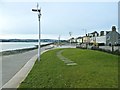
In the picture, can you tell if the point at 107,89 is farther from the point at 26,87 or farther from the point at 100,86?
the point at 26,87

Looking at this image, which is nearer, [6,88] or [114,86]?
[114,86]

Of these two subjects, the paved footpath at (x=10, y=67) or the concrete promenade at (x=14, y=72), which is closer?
the concrete promenade at (x=14, y=72)

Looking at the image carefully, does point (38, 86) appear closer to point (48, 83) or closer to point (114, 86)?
point (48, 83)

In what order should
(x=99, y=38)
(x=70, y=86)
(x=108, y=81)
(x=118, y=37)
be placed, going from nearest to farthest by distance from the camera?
(x=70, y=86), (x=108, y=81), (x=118, y=37), (x=99, y=38)

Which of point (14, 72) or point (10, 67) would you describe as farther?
point (10, 67)

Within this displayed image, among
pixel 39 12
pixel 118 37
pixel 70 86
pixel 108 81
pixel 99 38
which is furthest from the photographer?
pixel 99 38

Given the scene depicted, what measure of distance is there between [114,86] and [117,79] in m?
1.56

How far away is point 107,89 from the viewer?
918 cm

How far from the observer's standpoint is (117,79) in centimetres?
1109

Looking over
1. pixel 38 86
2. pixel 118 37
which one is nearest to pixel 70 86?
pixel 38 86

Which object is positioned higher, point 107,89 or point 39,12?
point 39,12

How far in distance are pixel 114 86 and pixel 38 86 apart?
2.74 meters

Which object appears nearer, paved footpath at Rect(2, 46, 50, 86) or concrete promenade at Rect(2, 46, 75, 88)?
concrete promenade at Rect(2, 46, 75, 88)

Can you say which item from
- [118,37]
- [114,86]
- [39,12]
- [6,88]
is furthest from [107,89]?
[118,37]
